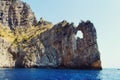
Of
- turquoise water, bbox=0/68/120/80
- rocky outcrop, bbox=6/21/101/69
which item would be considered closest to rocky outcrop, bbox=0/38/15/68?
rocky outcrop, bbox=6/21/101/69

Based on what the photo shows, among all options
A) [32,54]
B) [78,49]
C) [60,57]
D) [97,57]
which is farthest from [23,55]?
[97,57]

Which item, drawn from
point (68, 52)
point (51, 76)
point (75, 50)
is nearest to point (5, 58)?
point (68, 52)

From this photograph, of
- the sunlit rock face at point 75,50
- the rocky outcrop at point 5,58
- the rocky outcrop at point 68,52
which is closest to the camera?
the sunlit rock face at point 75,50

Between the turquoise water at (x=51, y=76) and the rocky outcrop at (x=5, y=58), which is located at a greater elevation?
the rocky outcrop at (x=5, y=58)

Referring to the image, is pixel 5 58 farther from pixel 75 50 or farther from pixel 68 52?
pixel 75 50

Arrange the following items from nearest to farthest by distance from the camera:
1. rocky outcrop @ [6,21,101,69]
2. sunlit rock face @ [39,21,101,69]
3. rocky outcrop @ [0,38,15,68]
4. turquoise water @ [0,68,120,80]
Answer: turquoise water @ [0,68,120,80]
sunlit rock face @ [39,21,101,69]
rocky outcrop @ [6,21,101,69]
rocky outcrop @ [0,38,15,68]

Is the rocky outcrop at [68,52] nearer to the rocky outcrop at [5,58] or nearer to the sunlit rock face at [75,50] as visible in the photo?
the sunlit rock face at [75,50]

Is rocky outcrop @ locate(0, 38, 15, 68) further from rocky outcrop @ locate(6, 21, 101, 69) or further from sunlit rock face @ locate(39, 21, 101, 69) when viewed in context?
sunlit rock face @ locate(39, 21, 101, 69)

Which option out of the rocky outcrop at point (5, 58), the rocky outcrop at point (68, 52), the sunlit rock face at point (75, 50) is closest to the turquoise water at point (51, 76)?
the sunlit rock face at point (75, 50)

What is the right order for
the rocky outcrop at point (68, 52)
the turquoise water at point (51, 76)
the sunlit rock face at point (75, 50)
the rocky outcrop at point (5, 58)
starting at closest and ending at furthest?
1. the turquoise water at point (51, 76)
2. the sunlit rock face at point (75, 50)
3. the rocky outcrop at point (68, 52)
4. the rocky outcrop at point (5, 58)

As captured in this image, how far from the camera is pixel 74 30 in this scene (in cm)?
19462

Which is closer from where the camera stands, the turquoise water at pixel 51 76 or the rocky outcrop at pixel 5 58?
the turquoise water at pixel 51 76

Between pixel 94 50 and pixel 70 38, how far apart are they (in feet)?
67.7

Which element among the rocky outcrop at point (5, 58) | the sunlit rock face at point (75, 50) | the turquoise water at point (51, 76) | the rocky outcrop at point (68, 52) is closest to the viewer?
the turquoise water at point (51, 76)
